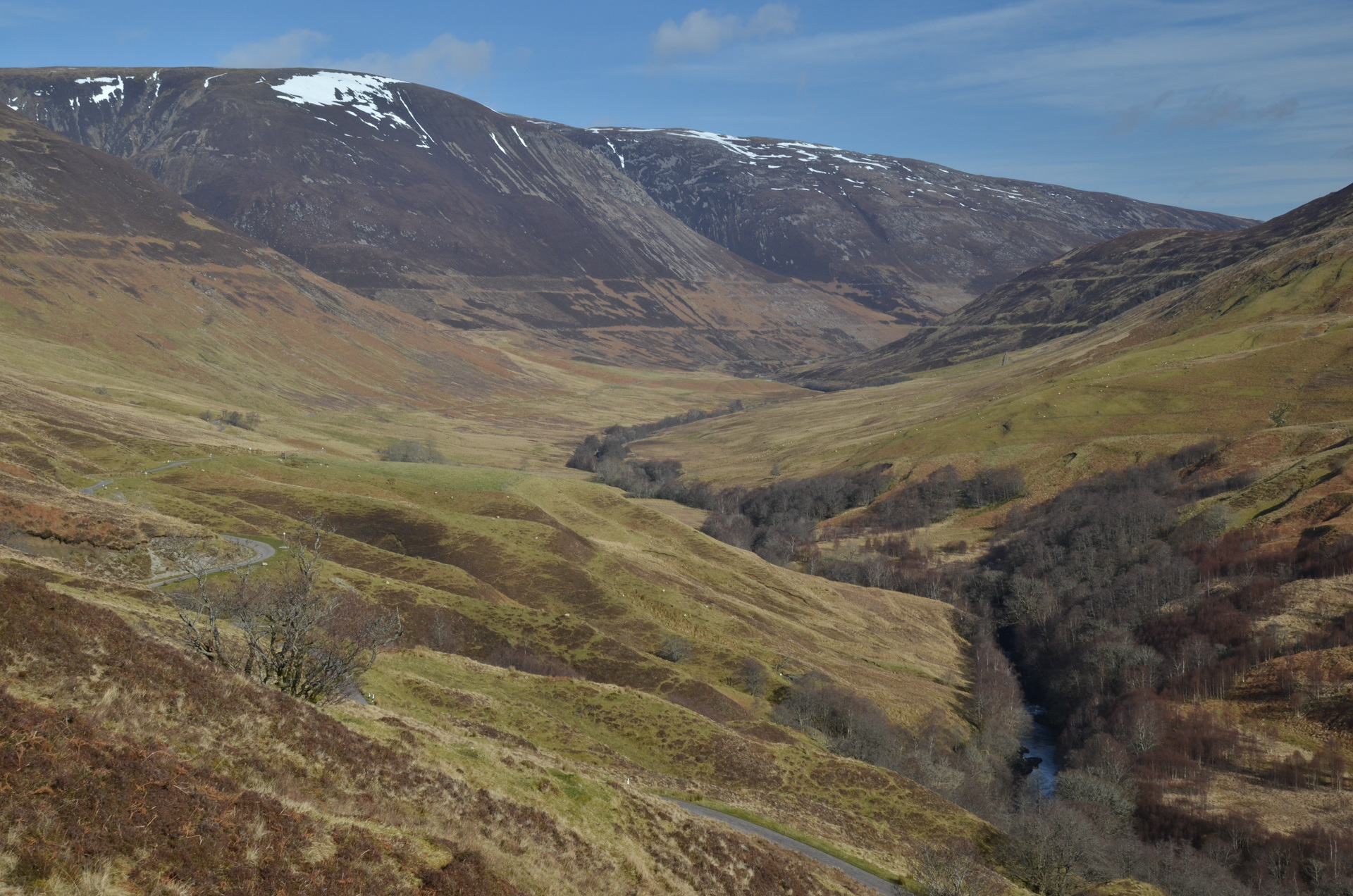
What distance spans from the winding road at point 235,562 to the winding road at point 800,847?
2689 centimetres

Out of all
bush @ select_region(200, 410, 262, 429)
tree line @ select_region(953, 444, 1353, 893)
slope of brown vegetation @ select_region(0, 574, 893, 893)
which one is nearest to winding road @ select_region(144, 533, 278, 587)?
slope of brown vegetation @ select_region(0, 574, 893, 893)

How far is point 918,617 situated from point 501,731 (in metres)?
103

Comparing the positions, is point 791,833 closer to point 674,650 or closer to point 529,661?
point 529,661

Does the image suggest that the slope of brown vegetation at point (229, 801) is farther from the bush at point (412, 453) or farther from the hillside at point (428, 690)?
the bush at point (412, 453)

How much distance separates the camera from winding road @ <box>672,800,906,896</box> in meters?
38.1

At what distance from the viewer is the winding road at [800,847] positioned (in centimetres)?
3809

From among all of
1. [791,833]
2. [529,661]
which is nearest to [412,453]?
[529,661]

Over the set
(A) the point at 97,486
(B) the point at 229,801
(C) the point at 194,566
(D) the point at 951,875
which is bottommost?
(D) the point at 951,875

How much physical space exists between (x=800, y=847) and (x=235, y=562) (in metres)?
45.9

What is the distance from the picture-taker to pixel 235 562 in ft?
207

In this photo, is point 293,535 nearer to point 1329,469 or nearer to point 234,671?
point 234,671

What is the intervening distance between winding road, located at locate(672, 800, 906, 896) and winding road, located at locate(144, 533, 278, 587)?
26.9 m

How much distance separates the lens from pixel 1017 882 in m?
47.4

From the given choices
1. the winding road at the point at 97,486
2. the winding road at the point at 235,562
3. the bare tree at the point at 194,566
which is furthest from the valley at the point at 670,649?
the winding road at the point at 235,562
